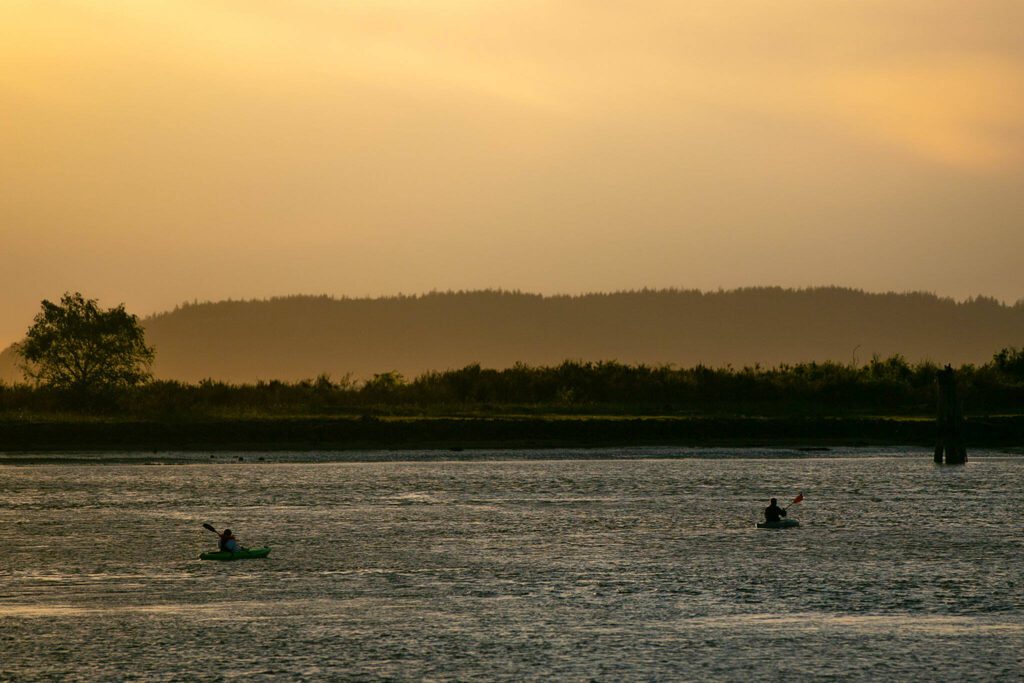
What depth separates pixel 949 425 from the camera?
62.5 meters

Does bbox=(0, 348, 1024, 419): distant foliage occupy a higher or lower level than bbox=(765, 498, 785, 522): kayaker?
higher

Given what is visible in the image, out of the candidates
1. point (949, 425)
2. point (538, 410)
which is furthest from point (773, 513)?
point (538, 410)

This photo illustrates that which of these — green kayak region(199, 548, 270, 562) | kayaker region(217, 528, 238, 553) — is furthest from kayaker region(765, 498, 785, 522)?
kayaker region(217, 528, 238, 553)

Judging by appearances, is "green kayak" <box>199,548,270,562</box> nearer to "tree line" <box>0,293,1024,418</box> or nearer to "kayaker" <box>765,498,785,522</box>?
"kayaker" <box>765,498,785,522</box>

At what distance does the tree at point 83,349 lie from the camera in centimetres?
8494

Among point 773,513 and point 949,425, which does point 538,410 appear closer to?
point 949,425

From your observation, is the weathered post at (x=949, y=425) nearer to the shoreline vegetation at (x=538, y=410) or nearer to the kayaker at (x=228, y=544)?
the shoreline vegetation at (x=538, y=410)

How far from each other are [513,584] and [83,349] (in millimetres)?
64427

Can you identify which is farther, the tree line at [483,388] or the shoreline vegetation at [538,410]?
the tree line at [483,388]

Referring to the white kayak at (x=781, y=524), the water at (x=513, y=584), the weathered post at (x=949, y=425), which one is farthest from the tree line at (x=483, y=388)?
the white kayak at (x=781, y=524)

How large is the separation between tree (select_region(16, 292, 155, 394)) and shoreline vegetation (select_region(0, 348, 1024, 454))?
3.97 ft

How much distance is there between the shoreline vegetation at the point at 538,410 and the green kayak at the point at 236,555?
134ft

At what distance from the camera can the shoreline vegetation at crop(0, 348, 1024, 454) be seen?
72.8 meters

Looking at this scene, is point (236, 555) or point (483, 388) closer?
point (236, 555)
